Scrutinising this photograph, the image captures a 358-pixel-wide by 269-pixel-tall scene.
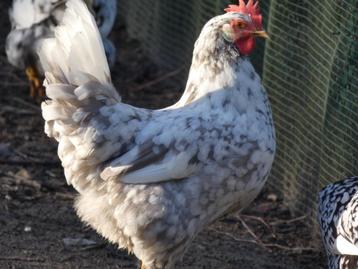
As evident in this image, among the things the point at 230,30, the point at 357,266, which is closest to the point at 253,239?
the point at 357,266

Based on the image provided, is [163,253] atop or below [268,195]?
atop

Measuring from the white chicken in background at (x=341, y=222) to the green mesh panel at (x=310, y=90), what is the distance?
352 millimetres

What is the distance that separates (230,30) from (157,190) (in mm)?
830

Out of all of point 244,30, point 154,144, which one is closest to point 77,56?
point 154,144

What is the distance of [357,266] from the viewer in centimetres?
496

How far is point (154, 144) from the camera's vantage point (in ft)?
15.4

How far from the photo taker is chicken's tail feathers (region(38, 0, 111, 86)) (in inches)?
185

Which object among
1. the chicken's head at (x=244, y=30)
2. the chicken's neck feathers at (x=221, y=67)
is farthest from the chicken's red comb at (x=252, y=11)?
the chicken's neck feathers at (x=221, y=67)

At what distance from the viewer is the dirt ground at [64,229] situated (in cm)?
545

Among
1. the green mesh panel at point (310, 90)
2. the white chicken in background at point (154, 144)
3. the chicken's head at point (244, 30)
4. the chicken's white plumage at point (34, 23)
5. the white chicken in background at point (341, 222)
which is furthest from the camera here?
the chicken's white plumage at point (34, 23)

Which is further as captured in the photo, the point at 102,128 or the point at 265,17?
the point at 265,17

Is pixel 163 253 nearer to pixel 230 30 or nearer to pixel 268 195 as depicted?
pixel 230 30

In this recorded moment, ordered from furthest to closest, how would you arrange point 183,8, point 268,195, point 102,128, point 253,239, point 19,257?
point 183,8 < point 268,195 < point 253,239 < point 19,257 < point 102,128

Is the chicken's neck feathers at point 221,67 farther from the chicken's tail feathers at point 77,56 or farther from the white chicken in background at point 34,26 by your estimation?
the white chicken in background at point 34,26
